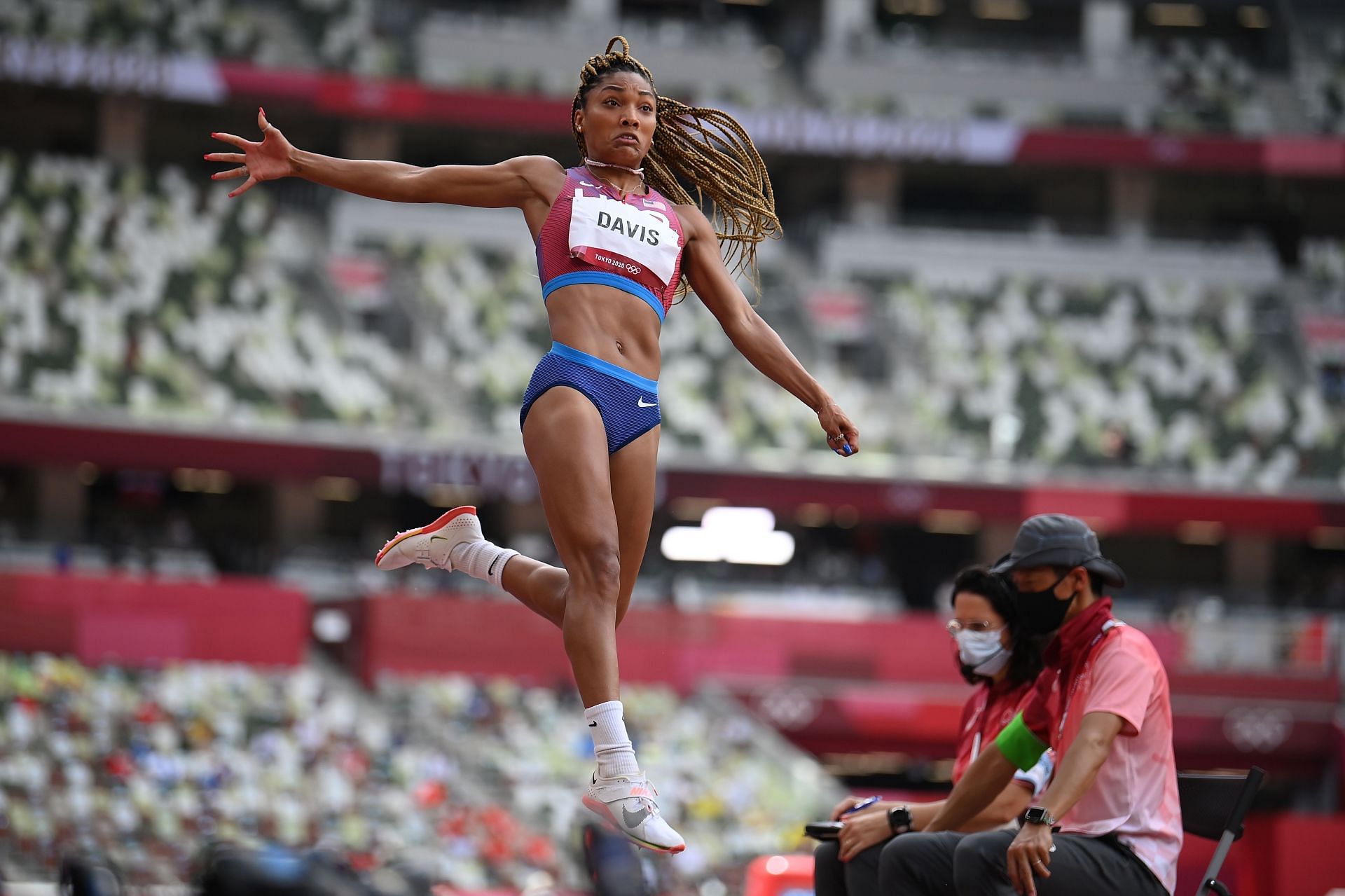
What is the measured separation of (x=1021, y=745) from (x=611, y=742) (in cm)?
133

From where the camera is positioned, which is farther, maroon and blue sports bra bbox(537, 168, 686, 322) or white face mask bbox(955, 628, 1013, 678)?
white face mask bbox(955, 628, 1013, 678)

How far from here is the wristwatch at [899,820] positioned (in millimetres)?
4820

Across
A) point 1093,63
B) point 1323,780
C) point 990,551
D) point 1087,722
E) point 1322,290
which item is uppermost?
point 1093,63

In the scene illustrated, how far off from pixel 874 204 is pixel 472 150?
305 inches

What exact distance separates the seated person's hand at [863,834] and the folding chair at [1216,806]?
34.6 inches

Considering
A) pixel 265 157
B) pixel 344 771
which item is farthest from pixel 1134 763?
pixel 344 771

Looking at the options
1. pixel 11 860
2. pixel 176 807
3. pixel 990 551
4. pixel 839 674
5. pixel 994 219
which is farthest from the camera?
pixel 994 219

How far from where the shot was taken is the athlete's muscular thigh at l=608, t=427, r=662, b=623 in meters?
4.65

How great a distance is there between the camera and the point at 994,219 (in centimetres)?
3164

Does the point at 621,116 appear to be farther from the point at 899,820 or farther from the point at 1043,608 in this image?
the point at 899,820

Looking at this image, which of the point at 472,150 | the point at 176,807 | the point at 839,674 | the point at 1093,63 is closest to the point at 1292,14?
the point at 1093,63

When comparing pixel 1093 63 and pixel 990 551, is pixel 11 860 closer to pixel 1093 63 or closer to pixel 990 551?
pixel 990 551

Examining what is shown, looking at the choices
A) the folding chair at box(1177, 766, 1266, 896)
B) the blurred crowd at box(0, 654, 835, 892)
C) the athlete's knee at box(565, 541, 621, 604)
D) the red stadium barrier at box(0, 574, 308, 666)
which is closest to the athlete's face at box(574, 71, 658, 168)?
the athlete's knee at box(565, 541, 621, 604)

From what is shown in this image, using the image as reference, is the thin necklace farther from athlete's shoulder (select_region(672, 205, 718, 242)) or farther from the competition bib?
athlete's shoulder (select_region(672, 205, 718, 242))
